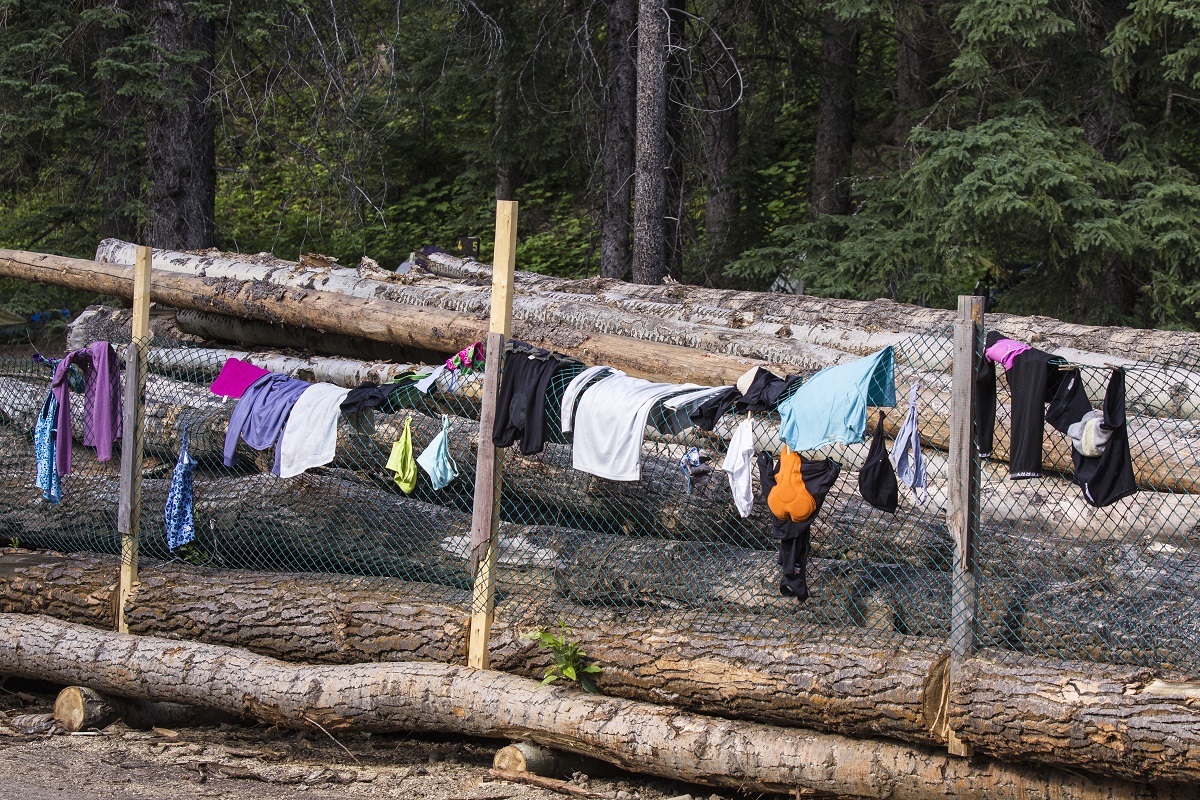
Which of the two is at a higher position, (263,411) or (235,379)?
(235,379)

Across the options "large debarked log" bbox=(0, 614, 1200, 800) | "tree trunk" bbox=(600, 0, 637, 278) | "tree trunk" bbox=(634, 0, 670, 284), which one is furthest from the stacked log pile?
"tree trunk" bbox=(600, 0, 637, 278)

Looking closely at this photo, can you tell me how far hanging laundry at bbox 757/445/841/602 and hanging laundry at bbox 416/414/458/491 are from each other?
6.22ft

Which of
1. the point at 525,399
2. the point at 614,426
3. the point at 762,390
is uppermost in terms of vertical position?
the point at 762,390

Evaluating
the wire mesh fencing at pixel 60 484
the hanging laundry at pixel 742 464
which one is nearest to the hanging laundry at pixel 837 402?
the hanging laundry at pixel 742 464

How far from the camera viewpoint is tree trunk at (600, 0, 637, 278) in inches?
553

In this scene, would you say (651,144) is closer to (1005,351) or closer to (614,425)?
(614,425)

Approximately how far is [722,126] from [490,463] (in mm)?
10198

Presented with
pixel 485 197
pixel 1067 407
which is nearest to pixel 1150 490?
pixel 1067 407

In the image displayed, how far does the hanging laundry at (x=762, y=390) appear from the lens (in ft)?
19.1

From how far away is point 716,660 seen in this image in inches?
234

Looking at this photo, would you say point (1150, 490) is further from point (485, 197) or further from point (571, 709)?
point (485, 197)

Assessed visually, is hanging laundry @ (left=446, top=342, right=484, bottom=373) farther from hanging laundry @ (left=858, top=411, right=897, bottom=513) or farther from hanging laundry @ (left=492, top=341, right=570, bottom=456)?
hanging laundry @ (left=858, top=411, right=897, bottom=513)

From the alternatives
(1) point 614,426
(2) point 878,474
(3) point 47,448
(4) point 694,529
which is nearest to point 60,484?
(3) point 47,448

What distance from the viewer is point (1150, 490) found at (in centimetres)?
662
